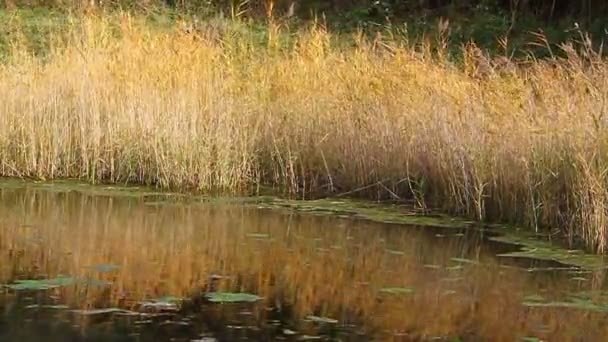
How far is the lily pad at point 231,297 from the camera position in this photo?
6039mm

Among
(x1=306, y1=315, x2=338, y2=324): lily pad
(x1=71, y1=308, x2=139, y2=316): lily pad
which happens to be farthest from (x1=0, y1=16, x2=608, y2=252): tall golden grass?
(x1=71, y1=308, x2=139, y2=316): lily pad

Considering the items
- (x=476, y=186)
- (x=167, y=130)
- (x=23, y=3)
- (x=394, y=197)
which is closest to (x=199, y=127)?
(x=167, y=130)

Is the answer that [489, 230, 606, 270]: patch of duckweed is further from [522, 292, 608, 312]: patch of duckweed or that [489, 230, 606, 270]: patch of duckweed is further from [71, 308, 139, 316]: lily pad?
[71, 308, 139, 316]: lily pad

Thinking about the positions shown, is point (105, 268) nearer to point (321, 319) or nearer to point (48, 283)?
point (48, 283)

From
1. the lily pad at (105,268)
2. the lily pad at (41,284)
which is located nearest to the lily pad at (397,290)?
the lily pad at (105,268)

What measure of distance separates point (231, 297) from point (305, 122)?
158 inches

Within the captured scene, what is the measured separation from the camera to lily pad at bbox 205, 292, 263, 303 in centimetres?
604

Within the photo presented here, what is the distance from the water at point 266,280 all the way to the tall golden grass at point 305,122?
0.79 m

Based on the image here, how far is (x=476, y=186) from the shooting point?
28.1ft

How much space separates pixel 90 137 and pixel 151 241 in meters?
2.44

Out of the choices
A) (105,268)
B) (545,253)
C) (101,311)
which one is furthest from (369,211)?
(101,311)

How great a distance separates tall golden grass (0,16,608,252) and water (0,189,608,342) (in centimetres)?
79

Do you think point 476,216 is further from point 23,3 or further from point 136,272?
point 23,3

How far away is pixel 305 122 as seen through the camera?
9.95 meters
